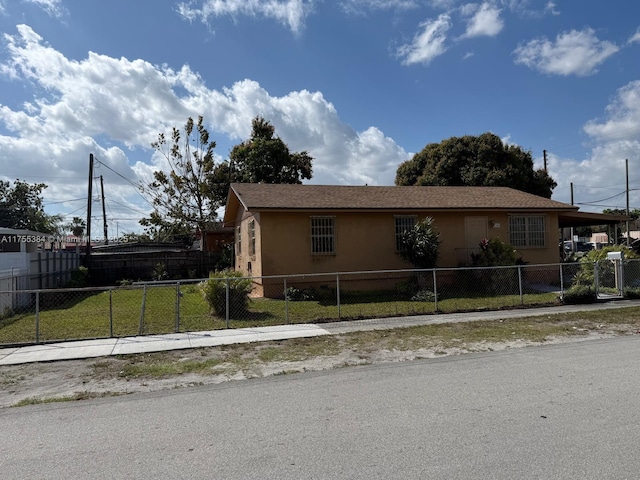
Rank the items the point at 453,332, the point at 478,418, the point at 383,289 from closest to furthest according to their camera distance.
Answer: the point at 478,418 → the point at 453,332 → the point at 383,289

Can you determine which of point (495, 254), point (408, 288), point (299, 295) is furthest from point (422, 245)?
point (299, 295)

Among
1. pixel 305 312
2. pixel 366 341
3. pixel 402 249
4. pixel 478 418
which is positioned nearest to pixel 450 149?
pixel 402 249

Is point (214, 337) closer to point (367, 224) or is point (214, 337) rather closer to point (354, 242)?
point (354, 242)

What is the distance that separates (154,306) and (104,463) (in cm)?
1121


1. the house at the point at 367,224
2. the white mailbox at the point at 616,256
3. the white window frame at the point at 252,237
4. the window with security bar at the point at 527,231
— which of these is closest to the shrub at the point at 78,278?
the house at the point at 367,224

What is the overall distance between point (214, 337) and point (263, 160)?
23.7 metres

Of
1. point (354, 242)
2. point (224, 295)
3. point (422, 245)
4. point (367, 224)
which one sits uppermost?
point (367, 224)

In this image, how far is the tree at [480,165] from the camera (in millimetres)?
31766

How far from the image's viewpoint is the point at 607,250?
682 inches

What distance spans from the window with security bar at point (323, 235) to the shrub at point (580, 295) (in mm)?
7470

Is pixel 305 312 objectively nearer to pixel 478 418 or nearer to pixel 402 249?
pixel 402 249

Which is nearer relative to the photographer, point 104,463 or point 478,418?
point 104,463

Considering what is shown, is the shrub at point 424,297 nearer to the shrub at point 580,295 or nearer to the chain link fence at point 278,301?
the chain link fence at point 278,301

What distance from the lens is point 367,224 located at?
16.9 metres
